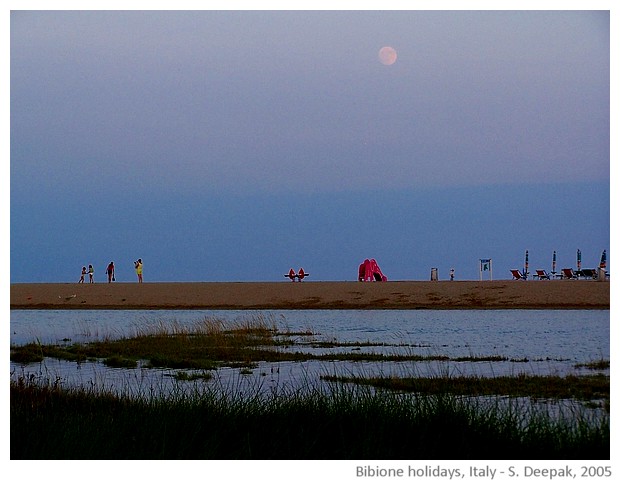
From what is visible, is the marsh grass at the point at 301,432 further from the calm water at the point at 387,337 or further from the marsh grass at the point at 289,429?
the calm water at the point at 387,337

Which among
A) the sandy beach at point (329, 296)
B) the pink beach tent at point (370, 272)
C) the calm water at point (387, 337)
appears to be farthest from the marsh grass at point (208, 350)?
the pink beach tent at point (370, 272)

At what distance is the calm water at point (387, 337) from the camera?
1894cm

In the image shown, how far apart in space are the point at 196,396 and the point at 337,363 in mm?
10706

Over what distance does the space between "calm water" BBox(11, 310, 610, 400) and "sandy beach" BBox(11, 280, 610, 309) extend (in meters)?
2.69

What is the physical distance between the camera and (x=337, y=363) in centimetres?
2134

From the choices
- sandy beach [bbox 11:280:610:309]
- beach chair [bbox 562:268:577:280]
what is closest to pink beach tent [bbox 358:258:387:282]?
sandy beach [bbox 11:280:610:309]

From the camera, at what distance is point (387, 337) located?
28.9 metres

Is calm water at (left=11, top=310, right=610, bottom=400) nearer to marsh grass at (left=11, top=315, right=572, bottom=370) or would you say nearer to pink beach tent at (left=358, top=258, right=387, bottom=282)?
marsh grass at (left=11, top=315, right=572, bottom=370)

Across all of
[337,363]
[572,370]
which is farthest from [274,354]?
[572,370]

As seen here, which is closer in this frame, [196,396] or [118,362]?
[196,396]

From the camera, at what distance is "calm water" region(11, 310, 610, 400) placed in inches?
746

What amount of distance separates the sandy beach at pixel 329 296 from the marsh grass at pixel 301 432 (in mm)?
34464
